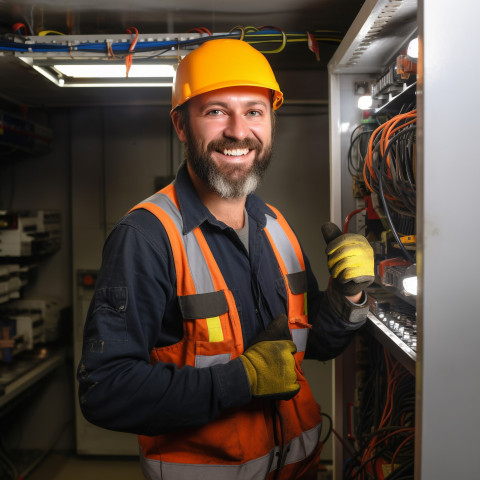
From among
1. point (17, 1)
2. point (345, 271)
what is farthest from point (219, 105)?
point (17, 1)

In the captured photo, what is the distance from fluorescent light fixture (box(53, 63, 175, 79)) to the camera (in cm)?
220

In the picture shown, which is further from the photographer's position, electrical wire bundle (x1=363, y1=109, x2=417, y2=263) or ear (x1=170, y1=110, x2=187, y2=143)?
Result: ear (x1=170, y1=110, x2=187, y2=143)

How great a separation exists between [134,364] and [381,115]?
4.25ft

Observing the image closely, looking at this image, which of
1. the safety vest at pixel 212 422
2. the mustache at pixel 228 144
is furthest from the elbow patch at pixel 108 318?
the mustache at pixel 228 144

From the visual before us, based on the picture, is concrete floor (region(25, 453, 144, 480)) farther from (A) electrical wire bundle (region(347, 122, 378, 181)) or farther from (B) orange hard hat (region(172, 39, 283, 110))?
(B) orange hard hat (region(172, 39, 283, 110))

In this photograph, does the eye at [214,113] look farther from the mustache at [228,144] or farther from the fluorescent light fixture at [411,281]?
the fluorescent light fixture at [411,281]

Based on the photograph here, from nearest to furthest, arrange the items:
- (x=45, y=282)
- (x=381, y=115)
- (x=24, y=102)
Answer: (x=381, y=115), (x=24, y=102), (x=45, y=282)

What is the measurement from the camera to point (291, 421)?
4.64ft

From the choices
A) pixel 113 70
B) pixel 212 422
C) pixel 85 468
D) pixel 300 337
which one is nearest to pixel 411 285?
pixel 300 337

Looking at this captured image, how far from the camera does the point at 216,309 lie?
1.28 meters

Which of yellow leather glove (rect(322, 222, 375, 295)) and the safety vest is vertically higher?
yellow leather glove (rect(322, 222, 375, 295))

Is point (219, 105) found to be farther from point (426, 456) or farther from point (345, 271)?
→ point (426, 456)

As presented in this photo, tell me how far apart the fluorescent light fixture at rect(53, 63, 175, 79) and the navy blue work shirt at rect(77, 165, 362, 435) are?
1.13 m

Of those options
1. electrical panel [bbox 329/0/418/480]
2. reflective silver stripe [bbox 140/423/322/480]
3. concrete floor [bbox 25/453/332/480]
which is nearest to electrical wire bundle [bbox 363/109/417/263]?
electrical panel [bbox 329/0/418/480]
